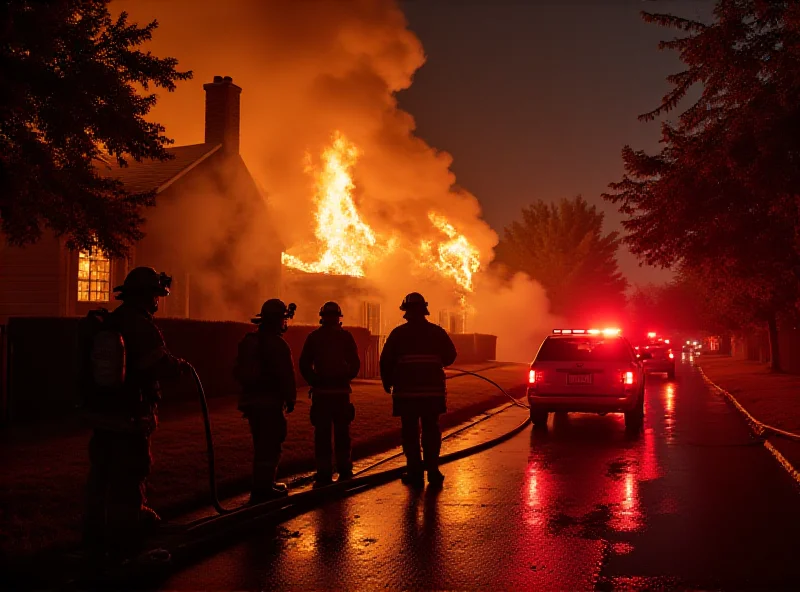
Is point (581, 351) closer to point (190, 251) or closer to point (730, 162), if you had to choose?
point (730, 162)

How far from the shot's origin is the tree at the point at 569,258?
214 feet

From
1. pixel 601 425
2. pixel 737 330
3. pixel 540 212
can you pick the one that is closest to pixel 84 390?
pixel 601 425

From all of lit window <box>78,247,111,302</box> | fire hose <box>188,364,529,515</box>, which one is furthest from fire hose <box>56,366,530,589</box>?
lit window <box>78,247,111,302</box>

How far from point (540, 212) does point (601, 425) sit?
187 ft

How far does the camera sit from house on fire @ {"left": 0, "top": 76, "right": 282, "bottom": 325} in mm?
18188

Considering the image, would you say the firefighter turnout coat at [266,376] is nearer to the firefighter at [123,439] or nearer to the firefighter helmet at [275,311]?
the firefighter helmet at [275,311]

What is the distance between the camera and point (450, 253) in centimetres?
4012

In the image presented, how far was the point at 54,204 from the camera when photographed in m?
10.4

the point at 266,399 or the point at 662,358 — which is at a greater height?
the point at 662,358

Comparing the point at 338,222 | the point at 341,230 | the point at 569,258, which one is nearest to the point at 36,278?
the point at 338,222

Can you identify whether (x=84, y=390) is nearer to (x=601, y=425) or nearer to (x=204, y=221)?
(x=601, y=425)

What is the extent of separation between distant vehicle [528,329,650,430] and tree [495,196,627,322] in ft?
167

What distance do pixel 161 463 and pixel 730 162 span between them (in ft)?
32.4

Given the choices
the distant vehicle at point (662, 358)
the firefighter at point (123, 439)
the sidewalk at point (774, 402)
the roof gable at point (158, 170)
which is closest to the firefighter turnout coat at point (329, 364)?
the firefighter at point (123, 439)
